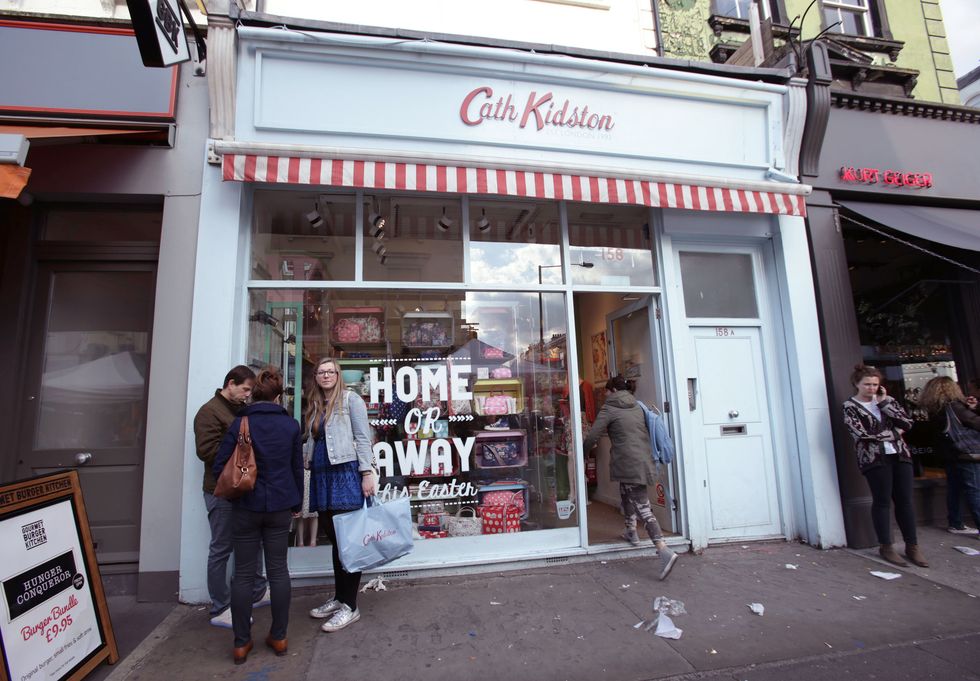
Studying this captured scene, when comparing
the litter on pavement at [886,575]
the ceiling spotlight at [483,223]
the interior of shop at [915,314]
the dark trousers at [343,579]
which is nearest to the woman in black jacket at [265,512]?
the dark trousers at [343,579]

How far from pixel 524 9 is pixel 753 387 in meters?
5.10

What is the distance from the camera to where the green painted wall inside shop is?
6.43 metres

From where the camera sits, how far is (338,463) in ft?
10.9

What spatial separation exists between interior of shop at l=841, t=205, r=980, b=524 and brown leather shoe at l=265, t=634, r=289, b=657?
24.7ft

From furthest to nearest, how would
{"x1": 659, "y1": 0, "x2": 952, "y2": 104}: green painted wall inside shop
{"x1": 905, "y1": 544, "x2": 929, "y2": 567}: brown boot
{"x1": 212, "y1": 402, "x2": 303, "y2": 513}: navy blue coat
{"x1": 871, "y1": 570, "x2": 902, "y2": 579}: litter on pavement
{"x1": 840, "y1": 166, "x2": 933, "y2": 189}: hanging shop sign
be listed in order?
1. {"x1": 659, "y1": 0, "x2": 952, "y2": 104}: green painted wall inside shop
2. {"x1": 840, "y1": 166, "x2": 933, "y2": 189}: hanging shop sign
3. {"x1": 905, "y1": 544, "x2": 929, "y2": 567}: brown boot
4. {"x1": 871, "y1": 570, "x2": 902, "y2": 579}: litter on pavement
5. {"x1": 212, "y1": 402, "x2": 303, "y2": 513}: navy blue coat

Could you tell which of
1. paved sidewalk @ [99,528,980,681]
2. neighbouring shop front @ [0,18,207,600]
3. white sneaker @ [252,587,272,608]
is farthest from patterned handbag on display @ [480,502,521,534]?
neighbouring shop front @ [0,18,207,600]

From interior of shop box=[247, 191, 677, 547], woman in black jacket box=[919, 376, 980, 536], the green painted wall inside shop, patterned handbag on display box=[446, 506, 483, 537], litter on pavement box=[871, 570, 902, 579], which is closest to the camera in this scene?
litter on pavement box=[871, 570, 902, 579]

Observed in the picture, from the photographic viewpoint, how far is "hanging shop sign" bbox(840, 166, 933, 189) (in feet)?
18.2

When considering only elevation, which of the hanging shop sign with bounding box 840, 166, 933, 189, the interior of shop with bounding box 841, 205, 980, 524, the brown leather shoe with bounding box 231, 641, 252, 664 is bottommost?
the brown leather shoe with bounding box 231, 641, 252, 664

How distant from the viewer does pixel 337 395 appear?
3.46m

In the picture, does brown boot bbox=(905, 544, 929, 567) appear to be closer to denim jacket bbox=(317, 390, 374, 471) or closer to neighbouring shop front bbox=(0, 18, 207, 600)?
→ denim jacket bbox=(317, 390, 374, 471)

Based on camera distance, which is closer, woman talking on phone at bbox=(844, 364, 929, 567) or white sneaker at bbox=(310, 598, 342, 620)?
white sneaker at bbox=(310, 598, 342, 620)

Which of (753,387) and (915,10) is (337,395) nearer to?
(753,387)

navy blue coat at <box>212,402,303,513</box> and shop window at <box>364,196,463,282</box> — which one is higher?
shop window at <box>364,196,463,282</box>
